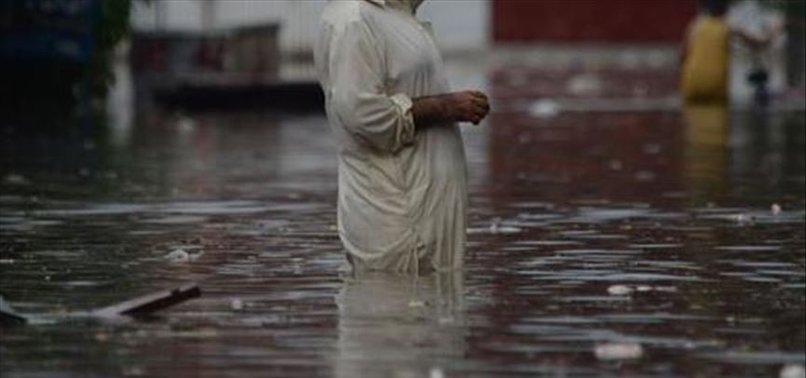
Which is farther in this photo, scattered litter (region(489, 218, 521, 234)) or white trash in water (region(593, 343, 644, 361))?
scattered litter (region(489, 218, 521, 234))

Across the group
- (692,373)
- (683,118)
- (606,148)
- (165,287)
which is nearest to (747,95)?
(683,118)

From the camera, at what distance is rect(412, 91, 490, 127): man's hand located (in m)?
13.0

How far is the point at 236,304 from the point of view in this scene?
12516mm

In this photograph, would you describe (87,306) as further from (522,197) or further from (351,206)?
(522,197)

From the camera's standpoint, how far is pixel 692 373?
10.1 meters

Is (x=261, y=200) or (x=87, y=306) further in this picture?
(x=261, y=200)

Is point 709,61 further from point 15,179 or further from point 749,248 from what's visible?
point 749,248

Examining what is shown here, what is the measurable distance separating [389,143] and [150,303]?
1.50 metres

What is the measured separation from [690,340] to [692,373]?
998mm

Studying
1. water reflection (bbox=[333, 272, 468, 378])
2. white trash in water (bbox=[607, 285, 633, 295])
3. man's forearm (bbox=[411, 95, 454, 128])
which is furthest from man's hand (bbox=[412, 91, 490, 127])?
white trash in water (bbox=[607, 285, 633, 295])

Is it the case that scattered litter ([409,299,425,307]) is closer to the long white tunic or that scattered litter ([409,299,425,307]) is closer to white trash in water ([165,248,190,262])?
the long white tunic

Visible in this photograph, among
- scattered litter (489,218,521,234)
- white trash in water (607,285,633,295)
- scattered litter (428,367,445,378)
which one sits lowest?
scattered litter (489,218,521,234)

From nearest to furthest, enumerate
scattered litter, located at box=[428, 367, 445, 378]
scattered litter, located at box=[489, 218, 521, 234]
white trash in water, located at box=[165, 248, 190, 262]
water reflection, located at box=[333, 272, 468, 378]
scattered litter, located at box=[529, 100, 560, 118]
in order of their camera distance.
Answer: scattered litter, located at box=[428, 367, 445, 378]
water reflection, located at box=[333, 272, 468, 378]
white trash in water, located at box=[165, 248, 190, 262]
scattered litter, located at box=[489, 218, 521, 234]
scattered litter, located at box=[529, 100, 560, 118]

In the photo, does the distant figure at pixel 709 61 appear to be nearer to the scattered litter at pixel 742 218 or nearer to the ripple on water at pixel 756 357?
the scattered litter at pixel 742 218
